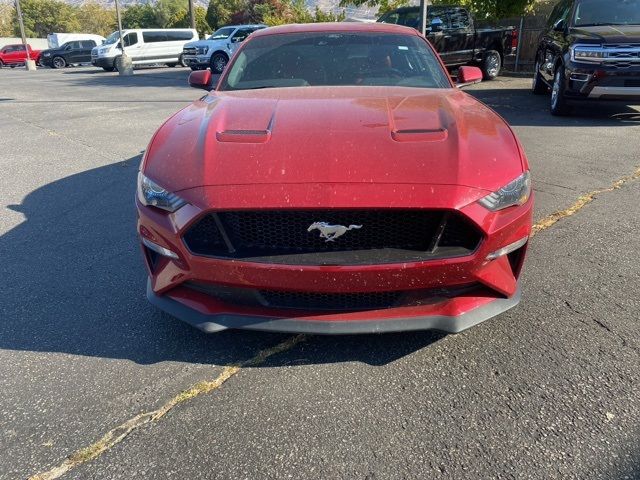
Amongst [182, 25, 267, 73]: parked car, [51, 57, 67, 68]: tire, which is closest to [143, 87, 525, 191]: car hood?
[182, 25, 267, 73]: parked car

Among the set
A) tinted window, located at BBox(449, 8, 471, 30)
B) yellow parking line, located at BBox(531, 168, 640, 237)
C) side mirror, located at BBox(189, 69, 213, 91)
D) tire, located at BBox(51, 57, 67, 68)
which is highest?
tinted window, located at BBox(449, 8, 471, 30)

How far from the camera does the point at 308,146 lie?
2.46 m

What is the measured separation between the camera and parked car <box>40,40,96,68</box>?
115ft

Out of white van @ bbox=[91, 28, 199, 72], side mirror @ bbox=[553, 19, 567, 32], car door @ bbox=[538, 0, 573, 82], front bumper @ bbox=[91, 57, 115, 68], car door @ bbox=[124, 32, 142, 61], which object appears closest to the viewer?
side mirror @ bbox=[553, 19, 567, 32]

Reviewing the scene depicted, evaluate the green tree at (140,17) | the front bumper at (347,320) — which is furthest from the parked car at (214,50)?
the green tree at (140,17)

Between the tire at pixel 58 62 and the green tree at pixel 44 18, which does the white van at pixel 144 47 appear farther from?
the green tree at pixel 44 18

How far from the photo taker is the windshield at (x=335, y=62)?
3762 millimetres

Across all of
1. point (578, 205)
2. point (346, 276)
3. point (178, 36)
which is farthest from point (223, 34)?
point (346, 276)

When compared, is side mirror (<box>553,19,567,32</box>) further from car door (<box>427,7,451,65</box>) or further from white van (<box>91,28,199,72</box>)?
white van (<box>91,28,199,72</box>)

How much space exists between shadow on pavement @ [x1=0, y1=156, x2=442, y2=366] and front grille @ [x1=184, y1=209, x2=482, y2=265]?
1.94 feet

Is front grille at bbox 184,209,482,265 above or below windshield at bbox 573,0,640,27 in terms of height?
below

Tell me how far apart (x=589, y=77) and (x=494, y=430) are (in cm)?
724

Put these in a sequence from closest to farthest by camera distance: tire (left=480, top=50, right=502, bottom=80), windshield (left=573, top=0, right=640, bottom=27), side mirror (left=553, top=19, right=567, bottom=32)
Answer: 1. windshield (left=573, top=0, right=640, bottom=27)
2. side mirror (left=553, top=19, right=567, bottom=32)
3. tire (left=480, top=50, right=502, bottom=80)

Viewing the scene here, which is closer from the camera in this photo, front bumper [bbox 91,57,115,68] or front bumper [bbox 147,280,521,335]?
front bumper [bbox 147,280,521,335]
